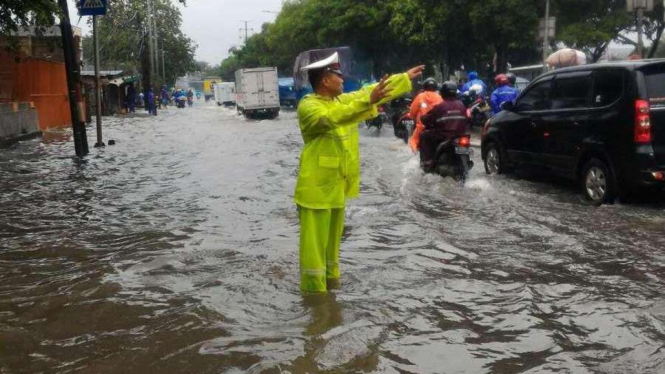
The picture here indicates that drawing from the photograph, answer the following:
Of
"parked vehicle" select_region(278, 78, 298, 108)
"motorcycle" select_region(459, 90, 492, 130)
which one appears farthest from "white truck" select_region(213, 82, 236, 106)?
"motorcycle" select_region(459, 90, 492, 130)

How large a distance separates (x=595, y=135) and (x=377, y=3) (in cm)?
3171

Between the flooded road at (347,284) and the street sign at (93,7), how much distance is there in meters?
5.74

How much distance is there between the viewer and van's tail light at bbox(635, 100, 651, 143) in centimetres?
756

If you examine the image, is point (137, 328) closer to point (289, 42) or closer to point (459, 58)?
point (459, 58)

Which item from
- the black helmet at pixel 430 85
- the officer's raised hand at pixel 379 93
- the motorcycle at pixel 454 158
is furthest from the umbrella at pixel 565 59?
the officer's raised hand at pixel 379 93

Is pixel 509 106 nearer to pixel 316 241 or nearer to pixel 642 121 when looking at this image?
pixel 642 121

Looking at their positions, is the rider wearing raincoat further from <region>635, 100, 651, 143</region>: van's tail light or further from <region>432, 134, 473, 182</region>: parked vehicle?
<region>432, 134, 473, 182</region>: parked vehicle

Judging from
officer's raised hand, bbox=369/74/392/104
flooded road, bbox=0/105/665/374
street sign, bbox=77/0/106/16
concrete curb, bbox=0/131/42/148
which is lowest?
flooded road, bbox=0/105/665/374

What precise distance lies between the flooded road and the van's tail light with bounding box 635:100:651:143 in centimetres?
85

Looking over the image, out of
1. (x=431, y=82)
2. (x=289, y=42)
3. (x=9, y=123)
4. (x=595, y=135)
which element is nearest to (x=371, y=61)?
(x=289, y=42)

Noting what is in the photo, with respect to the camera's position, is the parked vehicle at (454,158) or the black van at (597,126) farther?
the parked vehicle at (454,158)

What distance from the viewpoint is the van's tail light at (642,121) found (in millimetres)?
7562

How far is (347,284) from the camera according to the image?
5.27 m

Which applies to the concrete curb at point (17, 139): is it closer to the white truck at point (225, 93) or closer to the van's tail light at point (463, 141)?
the van's tail light at point (463, 141)
